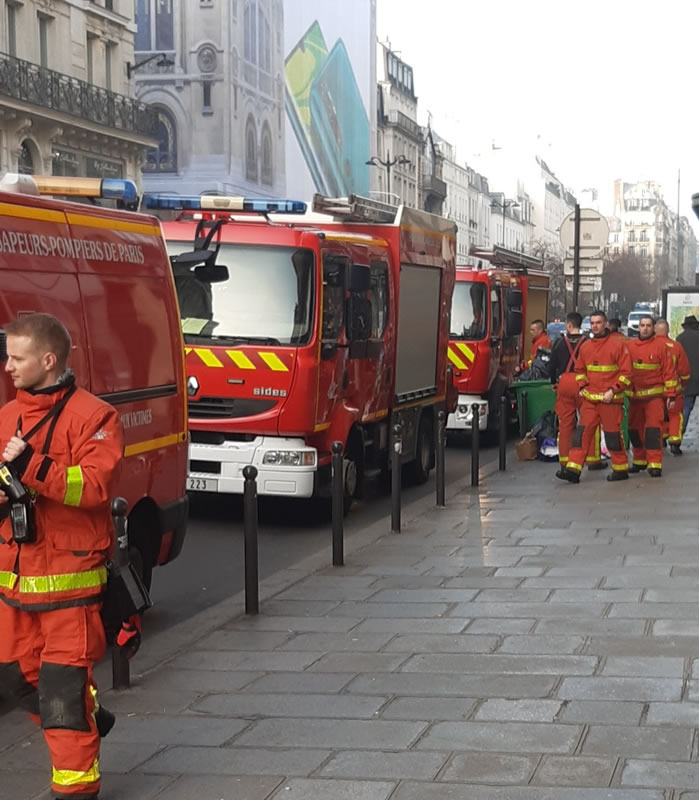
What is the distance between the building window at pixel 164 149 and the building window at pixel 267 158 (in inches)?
158

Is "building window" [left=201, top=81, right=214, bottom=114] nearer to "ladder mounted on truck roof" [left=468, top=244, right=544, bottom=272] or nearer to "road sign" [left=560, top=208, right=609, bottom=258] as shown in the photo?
"ladder mounted on truck roof" [left=468, top=244, right=544, bottom=272]

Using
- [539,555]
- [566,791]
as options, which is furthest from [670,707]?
[539,555]

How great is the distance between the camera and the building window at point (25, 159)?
3931 cm

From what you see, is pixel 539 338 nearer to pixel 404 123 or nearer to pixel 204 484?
pixel 204 484

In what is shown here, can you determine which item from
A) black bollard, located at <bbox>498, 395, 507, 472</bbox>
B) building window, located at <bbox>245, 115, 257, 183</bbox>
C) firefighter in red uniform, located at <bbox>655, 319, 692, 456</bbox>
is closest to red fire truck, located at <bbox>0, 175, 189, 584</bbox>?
black bollard, located at <bbox>498, 395, 507, 472</bbox>

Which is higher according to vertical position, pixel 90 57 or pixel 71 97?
pixel 90 57

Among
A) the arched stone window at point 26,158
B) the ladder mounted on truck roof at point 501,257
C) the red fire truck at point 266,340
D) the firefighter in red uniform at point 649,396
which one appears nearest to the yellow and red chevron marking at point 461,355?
the firefighter in red uniform at point 649,396

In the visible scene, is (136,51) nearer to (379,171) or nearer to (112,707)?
(379,171)

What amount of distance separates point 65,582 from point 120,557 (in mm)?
536

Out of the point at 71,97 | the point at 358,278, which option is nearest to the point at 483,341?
the point at 358,278

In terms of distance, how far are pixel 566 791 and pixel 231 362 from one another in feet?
24.2

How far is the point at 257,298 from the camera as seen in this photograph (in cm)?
1187

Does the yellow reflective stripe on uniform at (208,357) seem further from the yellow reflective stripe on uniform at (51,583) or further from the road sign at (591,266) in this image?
the road sign at (591,266)

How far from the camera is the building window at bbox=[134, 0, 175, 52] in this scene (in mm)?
54812
